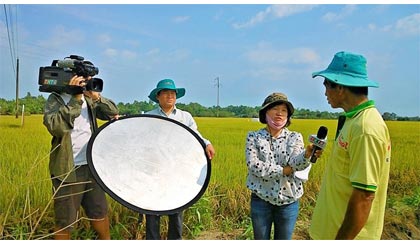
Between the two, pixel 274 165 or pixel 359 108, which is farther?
pixel 274 165

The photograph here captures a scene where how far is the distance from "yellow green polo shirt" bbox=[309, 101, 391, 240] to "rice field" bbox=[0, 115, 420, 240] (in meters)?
Answer: 1.75

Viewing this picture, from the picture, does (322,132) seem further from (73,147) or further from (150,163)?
(73,147)

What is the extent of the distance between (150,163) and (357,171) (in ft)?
4.04

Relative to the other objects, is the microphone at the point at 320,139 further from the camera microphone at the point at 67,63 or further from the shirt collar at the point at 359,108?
the camera microphone at the point at 67,63

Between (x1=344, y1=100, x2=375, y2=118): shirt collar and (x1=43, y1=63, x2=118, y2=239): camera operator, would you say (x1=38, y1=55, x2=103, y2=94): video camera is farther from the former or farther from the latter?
(x1=344, y1=100, x2=375, y2=118): shirt collar

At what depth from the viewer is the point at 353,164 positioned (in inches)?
59.4

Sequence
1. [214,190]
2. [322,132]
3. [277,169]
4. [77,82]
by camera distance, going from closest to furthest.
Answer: [322,132]
[277,169]
[77,82]
[214,190]

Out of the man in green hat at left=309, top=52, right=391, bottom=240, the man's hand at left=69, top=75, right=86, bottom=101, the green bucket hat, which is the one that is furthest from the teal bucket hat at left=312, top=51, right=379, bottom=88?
the man's hand at left=69, top=75, right=86, bottom=101

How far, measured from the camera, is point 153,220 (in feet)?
9.11

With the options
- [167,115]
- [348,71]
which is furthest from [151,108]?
[348,71]

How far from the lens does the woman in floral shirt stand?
2383 millimetres

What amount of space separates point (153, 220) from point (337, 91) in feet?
5.30

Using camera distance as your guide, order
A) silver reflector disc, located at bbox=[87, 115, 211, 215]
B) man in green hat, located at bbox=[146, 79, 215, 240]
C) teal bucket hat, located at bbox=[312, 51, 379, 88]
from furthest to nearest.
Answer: man in green hat, located at bbox=[146, 79, 215, 240] → silver reflector disc, located at bbox=[87, 115, 211, 215] → teal bucket hat, located at bbox=[312, 51, 379, 88]

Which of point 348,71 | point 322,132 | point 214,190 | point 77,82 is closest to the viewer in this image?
point 348,71
